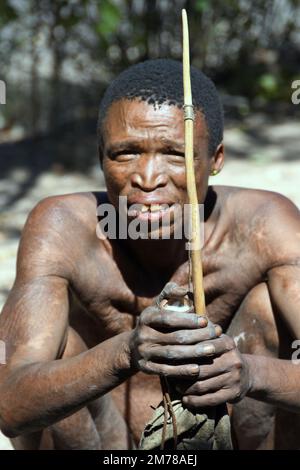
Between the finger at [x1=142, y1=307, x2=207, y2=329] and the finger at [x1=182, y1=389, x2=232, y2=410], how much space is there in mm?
206

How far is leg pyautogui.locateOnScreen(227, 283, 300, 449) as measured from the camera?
10.9 feet

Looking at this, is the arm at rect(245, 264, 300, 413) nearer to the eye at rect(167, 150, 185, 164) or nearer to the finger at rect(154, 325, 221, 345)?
the finger at rect(154, 325, 221, 345)

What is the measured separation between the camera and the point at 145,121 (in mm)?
Result: 3088

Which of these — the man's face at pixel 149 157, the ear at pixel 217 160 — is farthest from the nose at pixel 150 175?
the ear at pixel 217 160

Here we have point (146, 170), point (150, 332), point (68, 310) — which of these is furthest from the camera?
point (68, 310)

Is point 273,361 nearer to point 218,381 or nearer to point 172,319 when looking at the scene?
point 218,381

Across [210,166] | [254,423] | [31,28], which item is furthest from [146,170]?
[31,28]

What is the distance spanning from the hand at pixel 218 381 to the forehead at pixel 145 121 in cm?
72

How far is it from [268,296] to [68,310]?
66 cm

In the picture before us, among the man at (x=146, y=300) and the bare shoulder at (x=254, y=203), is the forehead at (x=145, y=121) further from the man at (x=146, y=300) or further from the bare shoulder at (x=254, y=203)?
the bare shoulder at (x=254, y=203)

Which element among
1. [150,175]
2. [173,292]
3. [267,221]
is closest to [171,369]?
[173,292]

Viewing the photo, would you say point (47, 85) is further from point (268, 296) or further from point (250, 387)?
point (250, 387)

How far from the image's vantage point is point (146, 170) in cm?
305

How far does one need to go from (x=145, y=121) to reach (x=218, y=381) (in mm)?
873
